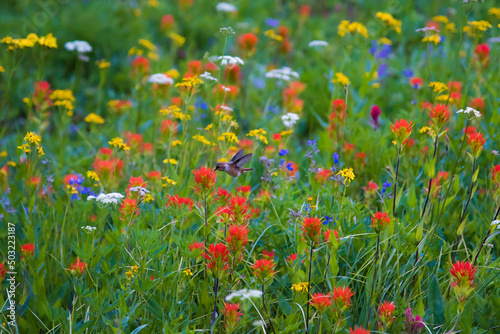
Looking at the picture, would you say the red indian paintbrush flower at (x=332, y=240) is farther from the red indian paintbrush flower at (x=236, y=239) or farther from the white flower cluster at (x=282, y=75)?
the white flower cluster at (x=282, y=75)

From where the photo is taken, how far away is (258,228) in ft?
6.08

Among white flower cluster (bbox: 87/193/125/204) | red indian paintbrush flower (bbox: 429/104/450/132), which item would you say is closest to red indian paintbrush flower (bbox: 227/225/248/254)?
white flower cluster (bbox: 87/193/125/204)

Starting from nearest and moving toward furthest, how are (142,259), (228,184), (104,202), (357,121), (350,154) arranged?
(142,259) < (104,202) < (228,184) < (350,154) < (357,121)

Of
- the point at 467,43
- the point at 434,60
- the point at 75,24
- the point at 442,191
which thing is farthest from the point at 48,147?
the point at 467,43

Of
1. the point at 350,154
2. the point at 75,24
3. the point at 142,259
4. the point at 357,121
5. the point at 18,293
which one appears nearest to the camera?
the point at 142,259

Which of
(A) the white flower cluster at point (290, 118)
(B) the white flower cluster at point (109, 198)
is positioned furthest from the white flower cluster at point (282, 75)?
(B) the white flower cluster at point (109, 198)

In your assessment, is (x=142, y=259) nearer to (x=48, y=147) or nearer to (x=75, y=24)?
(x=48, y=147)

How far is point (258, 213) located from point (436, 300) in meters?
0.82

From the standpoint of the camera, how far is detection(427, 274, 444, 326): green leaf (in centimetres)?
163

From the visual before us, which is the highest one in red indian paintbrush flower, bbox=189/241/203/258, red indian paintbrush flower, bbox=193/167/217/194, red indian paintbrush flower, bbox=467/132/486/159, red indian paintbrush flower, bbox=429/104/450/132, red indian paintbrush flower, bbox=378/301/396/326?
red indian paintbrush flower, bbox=429/104/450/132

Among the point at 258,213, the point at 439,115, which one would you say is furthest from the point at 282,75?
the point at 439,115

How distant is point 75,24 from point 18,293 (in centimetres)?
348

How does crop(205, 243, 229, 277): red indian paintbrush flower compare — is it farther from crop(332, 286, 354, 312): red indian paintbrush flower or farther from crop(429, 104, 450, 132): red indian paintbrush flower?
crop(429, 104, 450, 132): red indian paintbrush flower

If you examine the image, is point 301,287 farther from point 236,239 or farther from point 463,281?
point 463,281
